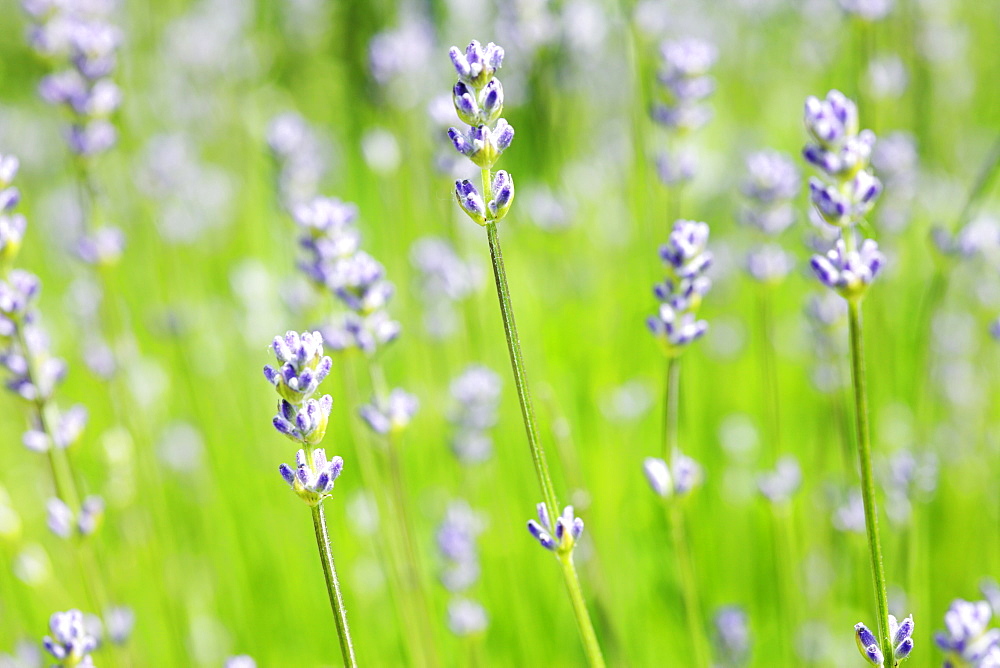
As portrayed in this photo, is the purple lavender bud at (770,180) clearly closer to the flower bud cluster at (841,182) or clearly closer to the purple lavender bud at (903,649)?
the flower bud cluster at (841,182)

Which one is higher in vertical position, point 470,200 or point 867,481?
point 470,200

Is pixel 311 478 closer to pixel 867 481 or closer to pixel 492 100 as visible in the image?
pixel 492 100

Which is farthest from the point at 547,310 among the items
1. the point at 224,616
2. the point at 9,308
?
the point at 9,308

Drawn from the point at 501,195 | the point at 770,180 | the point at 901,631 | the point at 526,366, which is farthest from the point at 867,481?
the point at 526,366

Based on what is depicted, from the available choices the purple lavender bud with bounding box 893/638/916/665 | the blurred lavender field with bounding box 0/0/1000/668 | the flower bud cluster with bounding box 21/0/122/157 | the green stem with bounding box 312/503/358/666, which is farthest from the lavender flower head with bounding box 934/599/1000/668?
the flower bud cluster with bounding box 21/0/122/157

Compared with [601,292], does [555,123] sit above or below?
above

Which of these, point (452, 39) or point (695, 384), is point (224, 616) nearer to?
point (695, 384)

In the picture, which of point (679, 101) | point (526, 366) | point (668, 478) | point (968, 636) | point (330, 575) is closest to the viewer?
point (330, 575)

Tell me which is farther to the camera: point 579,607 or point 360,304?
point 360,304
